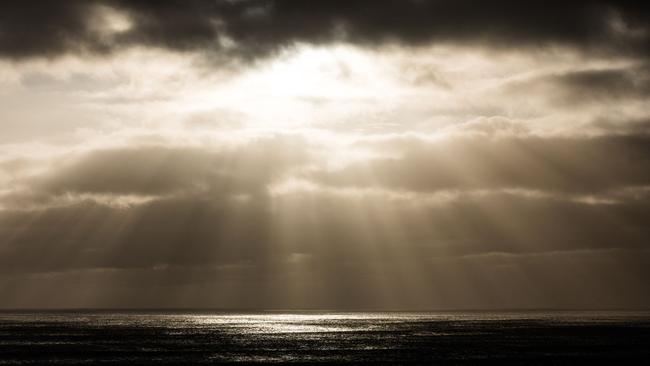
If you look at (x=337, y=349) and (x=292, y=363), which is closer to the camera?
(x=292, y=363)

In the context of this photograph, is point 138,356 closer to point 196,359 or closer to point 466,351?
point 196,359

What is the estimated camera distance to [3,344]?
12600 centimetres

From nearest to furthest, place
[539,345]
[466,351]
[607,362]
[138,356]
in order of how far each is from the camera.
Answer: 1. [607,362]
2. [138,356]
3. [466,351]
4. [539,345]

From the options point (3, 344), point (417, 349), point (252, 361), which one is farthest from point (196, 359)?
point (3, 344)

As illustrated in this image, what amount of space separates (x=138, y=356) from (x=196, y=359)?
9359mm

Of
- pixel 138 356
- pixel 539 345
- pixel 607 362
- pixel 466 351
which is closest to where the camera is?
pixel 607 362

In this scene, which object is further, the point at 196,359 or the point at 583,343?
the point at 583,343

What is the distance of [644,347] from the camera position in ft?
386

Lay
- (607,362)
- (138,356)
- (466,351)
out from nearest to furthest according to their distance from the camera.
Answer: (607,362) < (138,356) < (466,351)

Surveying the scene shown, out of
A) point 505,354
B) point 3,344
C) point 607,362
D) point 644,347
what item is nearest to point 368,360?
point 505,354

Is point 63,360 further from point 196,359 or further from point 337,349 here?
point 337,349

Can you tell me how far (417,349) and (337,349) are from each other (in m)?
13.3

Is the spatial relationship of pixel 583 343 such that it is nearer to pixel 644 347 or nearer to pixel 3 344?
pixel 644 347

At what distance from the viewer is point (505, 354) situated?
105m
